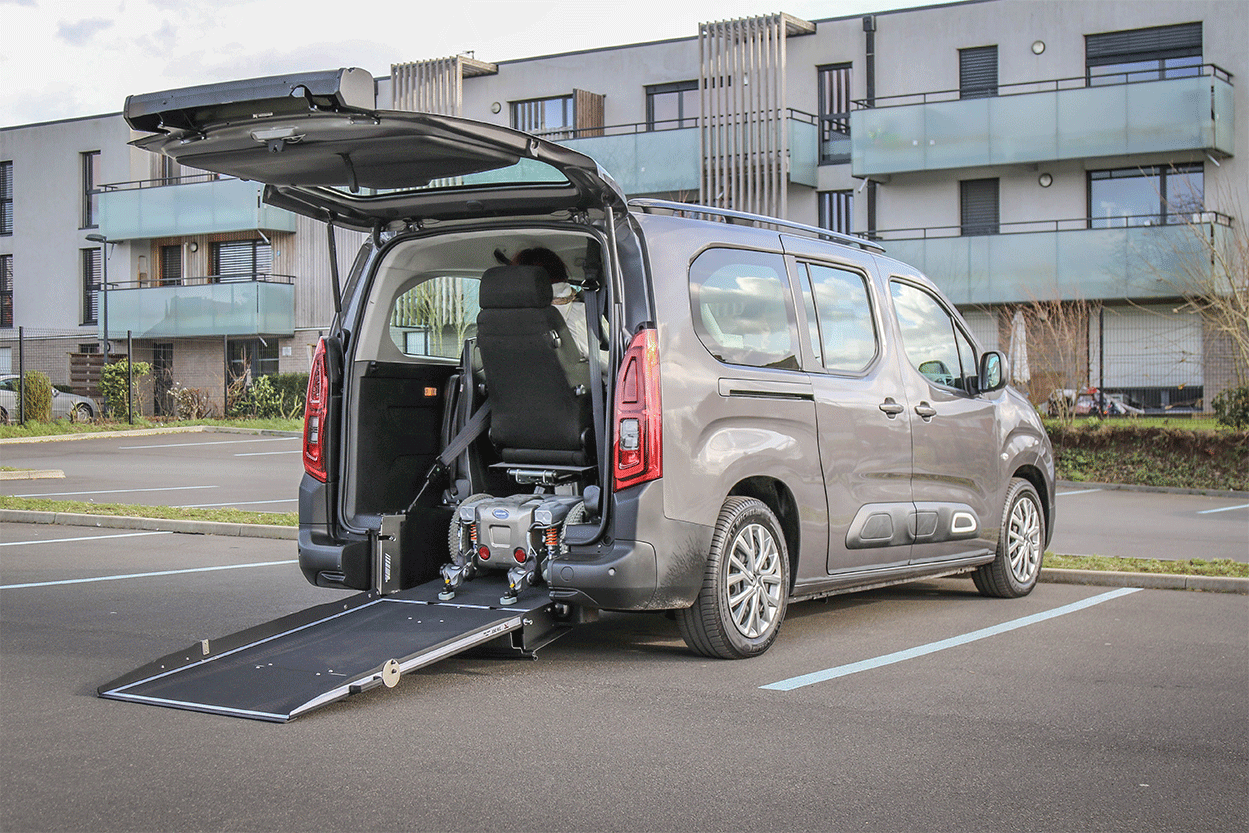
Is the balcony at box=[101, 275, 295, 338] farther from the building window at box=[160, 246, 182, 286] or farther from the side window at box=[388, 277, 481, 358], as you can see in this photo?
the side window at box=[388, 277, 481, 358]

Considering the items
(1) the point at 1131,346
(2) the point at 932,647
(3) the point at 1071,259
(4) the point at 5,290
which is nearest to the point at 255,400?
(4) the point at 5,290

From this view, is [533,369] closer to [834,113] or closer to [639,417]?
[639,417]

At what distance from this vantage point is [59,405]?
37.2m

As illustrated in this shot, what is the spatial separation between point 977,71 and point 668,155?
318 inches

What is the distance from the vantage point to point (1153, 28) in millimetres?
32250

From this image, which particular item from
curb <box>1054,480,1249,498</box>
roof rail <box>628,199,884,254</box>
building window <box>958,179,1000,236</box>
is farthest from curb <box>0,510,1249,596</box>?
building window <box>958,179,1000,236</box>

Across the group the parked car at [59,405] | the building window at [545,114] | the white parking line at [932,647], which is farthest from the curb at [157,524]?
the building window at [545,114]

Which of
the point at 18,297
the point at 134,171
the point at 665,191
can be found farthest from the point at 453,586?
the point at 18,297

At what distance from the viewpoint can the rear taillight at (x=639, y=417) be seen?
6102 millimetres

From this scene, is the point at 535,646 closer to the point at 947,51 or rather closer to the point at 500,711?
the point at 500,711

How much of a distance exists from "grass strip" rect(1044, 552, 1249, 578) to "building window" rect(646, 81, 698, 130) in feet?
93.7

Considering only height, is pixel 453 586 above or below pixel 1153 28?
below

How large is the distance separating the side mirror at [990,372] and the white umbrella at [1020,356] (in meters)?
15.1

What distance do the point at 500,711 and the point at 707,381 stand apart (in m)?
1.87
